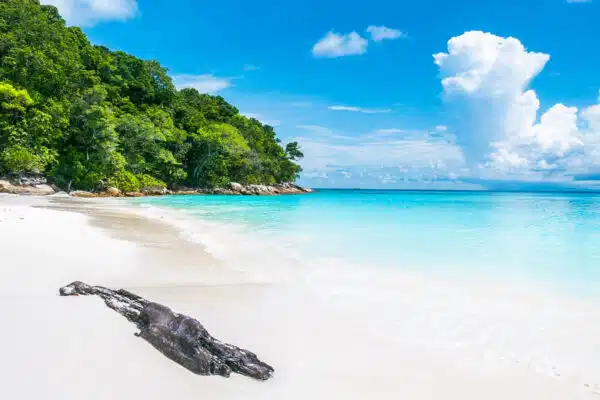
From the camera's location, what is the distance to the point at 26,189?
27156mm

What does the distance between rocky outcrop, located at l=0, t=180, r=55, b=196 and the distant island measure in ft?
3.36

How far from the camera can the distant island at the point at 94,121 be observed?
27719 mm

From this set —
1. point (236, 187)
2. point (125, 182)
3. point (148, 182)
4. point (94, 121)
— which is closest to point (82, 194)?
point (125, 182)

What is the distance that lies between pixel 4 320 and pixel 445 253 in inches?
304

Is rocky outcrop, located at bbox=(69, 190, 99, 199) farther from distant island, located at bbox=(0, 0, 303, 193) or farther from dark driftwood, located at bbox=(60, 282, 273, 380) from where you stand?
dark driftwood, located at bbox=(60, 282, 273, 380)

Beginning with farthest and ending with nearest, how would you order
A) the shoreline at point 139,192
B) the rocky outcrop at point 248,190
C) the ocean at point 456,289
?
the rocky outcrop at point 248,190
the shoreline at point 139,192
the ocean at point 456,289

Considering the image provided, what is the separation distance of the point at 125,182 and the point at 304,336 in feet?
116

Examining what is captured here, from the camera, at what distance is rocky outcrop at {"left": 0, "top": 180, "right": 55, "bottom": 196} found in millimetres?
25984

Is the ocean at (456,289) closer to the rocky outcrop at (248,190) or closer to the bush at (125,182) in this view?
the bush at (125,182)

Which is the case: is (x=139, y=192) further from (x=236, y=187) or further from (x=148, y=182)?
(x=236, y=187)

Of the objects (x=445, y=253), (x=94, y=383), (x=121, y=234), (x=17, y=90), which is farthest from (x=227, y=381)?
(x=17, y=90)

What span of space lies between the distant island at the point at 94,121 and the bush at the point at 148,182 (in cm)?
11

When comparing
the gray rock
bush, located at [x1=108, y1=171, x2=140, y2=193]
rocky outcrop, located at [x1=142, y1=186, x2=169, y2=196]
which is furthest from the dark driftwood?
the gray rock

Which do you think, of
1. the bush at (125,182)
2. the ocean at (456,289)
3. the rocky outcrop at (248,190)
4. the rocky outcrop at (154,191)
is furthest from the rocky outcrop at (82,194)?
the ocean at (456,289)
